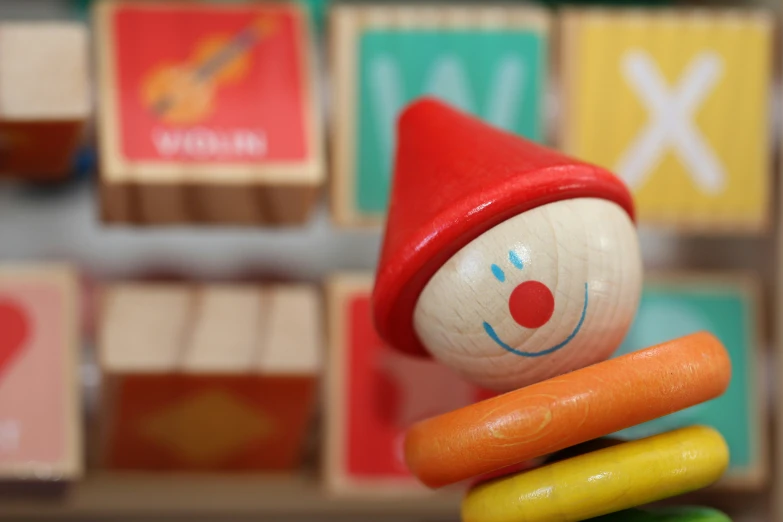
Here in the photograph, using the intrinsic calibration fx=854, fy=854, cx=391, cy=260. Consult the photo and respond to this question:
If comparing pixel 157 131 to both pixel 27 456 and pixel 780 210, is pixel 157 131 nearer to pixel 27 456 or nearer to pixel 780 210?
pixel 27 456

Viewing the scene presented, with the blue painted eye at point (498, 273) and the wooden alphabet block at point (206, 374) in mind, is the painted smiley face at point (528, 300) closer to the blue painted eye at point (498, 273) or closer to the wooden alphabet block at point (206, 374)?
the blue painted eye at point (498, 273)

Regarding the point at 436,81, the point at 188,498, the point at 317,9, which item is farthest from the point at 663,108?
the point at 188,498

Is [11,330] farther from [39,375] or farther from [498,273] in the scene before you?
[498,273]

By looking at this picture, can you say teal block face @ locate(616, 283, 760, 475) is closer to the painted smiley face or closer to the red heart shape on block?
the painted smiley face

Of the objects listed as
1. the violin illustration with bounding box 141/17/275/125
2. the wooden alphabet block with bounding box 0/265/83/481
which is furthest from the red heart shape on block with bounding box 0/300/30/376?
the violin illustration with bounding box 141/17/275/125

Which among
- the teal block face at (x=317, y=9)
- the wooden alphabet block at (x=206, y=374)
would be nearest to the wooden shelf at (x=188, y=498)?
the wooden alphabet block at (x=206, y=374)

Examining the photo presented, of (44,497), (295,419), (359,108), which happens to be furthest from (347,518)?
(359,108)
